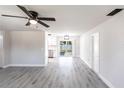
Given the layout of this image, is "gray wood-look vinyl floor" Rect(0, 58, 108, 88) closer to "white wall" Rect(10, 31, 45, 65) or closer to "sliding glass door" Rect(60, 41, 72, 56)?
"white wall" Rect(10, 31, 45, 65)

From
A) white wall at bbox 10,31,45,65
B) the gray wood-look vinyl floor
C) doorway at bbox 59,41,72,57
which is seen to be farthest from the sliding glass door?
the gray wood-look vinyl floor

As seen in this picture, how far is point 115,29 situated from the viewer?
3531 millimetres

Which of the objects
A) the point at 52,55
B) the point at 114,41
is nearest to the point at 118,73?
the point at 114,41

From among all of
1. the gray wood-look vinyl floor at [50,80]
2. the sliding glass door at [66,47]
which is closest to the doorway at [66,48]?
the sliding glass door at [66,47]

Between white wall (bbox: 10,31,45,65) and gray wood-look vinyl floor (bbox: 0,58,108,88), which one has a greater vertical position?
white wall (bbox: 10,31,45,65)

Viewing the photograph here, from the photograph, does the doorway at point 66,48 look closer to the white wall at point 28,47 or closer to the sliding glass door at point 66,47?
the sliding glass door at point 66,47

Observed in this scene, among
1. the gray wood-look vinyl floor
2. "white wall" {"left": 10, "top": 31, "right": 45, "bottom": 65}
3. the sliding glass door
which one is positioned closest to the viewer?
the gray wood-look vinyl floor

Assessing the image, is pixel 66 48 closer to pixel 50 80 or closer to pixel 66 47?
pixel 66 47

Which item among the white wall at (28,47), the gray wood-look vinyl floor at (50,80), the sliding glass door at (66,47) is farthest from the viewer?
the sliding glass door at (66,47)

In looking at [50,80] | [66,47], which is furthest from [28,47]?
[66,47]

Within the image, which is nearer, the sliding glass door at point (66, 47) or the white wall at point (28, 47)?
the white wall at point (28, 47)

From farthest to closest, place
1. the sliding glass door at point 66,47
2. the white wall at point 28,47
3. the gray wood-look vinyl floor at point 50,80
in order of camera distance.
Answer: the sliding glass door at point 66,47 → the white wall at point 28,47 → the gray wood-look vinyl floor at point 50,80
